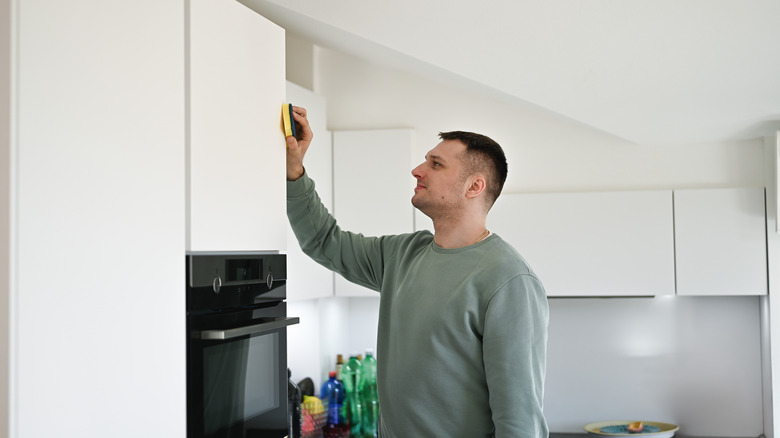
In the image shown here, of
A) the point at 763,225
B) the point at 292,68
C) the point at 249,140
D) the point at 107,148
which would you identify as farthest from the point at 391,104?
the point at 107,148

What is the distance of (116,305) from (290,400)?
1.62 meters

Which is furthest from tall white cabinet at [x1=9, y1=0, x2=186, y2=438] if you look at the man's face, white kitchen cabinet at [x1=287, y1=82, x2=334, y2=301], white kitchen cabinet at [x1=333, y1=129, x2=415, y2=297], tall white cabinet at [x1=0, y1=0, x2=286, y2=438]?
white kitchen cabinet at [x1=333, y1=129, x2=415, y2=297]

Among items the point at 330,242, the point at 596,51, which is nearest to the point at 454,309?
the point at 330,242

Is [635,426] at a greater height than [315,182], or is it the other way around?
[315,182]

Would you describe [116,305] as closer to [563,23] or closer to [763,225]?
[563,23]

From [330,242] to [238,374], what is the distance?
528 mm

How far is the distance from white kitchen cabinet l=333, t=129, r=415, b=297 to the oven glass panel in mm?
1453

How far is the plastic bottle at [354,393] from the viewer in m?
3.28

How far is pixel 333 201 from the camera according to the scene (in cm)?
326

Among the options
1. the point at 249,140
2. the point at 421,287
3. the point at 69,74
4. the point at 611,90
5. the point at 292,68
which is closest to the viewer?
the point at 69,74

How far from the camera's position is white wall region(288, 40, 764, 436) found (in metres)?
3.15

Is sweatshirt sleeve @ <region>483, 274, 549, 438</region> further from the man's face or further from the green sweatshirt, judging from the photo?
the man's face

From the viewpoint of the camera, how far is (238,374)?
1.60m

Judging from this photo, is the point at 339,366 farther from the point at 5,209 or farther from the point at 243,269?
the point at 5,209
